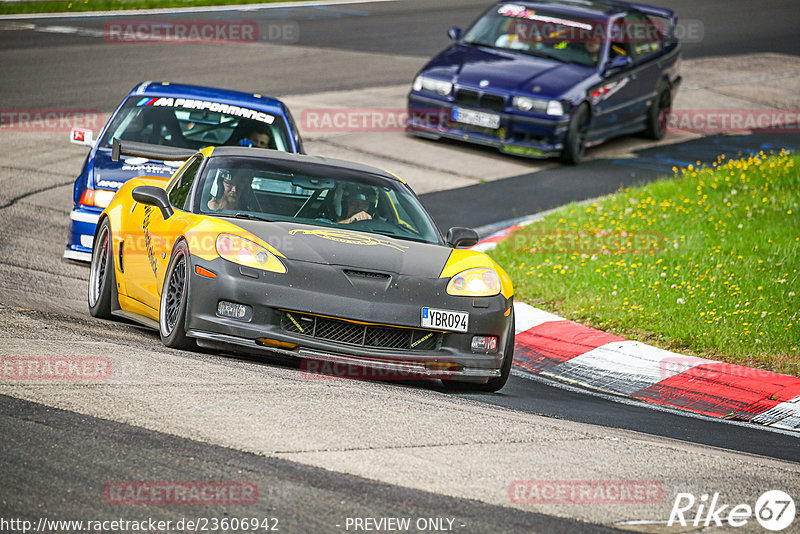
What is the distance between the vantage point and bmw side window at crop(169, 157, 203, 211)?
803 cm

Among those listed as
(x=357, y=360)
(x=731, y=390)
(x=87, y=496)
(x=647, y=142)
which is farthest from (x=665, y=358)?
(x=647, y=142)

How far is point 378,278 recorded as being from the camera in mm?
6988

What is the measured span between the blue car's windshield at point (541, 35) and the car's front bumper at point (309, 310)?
35.8 feet

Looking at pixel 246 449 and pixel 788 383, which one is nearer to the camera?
pixel 246 449

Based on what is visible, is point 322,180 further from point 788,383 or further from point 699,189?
point 699,189

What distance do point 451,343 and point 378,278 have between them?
568mm

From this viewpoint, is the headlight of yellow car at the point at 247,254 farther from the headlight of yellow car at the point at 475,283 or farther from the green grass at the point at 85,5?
the green grass at the point at 85,5

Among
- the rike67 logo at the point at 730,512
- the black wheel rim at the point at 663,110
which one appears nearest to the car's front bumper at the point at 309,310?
the rike67 logo at the point at 730,512

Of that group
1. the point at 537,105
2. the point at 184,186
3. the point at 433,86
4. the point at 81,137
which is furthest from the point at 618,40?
the point at 184,186

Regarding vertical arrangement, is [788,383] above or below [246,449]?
below

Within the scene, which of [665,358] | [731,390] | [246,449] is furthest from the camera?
[665,358]

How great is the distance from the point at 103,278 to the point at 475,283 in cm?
274

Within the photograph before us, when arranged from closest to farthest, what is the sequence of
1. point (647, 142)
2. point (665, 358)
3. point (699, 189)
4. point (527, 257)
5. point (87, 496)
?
point (87, 496) < point (665, 358) < point (527, 257) < point (699, 189) < point (647, 142)

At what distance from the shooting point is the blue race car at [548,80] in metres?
16.2
